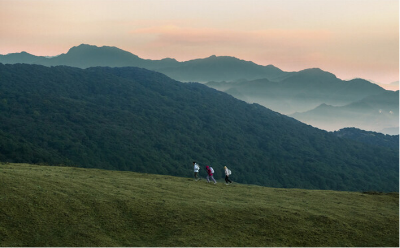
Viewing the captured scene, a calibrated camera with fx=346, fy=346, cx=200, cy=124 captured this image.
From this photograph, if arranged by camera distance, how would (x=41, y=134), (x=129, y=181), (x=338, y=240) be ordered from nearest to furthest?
(x=338, y=240) < (x=129, y=181) < (x=41, y=134)

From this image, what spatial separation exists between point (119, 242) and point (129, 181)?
669 inches

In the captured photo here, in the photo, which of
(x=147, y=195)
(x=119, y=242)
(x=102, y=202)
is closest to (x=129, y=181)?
(x=147, y=195)

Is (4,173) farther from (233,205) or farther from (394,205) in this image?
(394,205)

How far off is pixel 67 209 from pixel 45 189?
4.19 m

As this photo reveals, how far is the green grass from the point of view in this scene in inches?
1140

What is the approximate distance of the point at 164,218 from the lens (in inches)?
1315

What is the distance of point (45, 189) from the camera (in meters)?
34.2

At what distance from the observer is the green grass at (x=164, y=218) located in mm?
28953

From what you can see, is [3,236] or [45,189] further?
[45,189]

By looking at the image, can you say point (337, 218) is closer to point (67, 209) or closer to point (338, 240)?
point (338, 240)

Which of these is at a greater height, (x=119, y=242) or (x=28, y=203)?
(x=28, y=203)

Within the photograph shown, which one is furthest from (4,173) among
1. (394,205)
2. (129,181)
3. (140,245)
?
(394,205)

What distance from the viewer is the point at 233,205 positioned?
38312 mm

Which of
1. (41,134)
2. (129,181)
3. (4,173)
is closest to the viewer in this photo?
(4,173)
